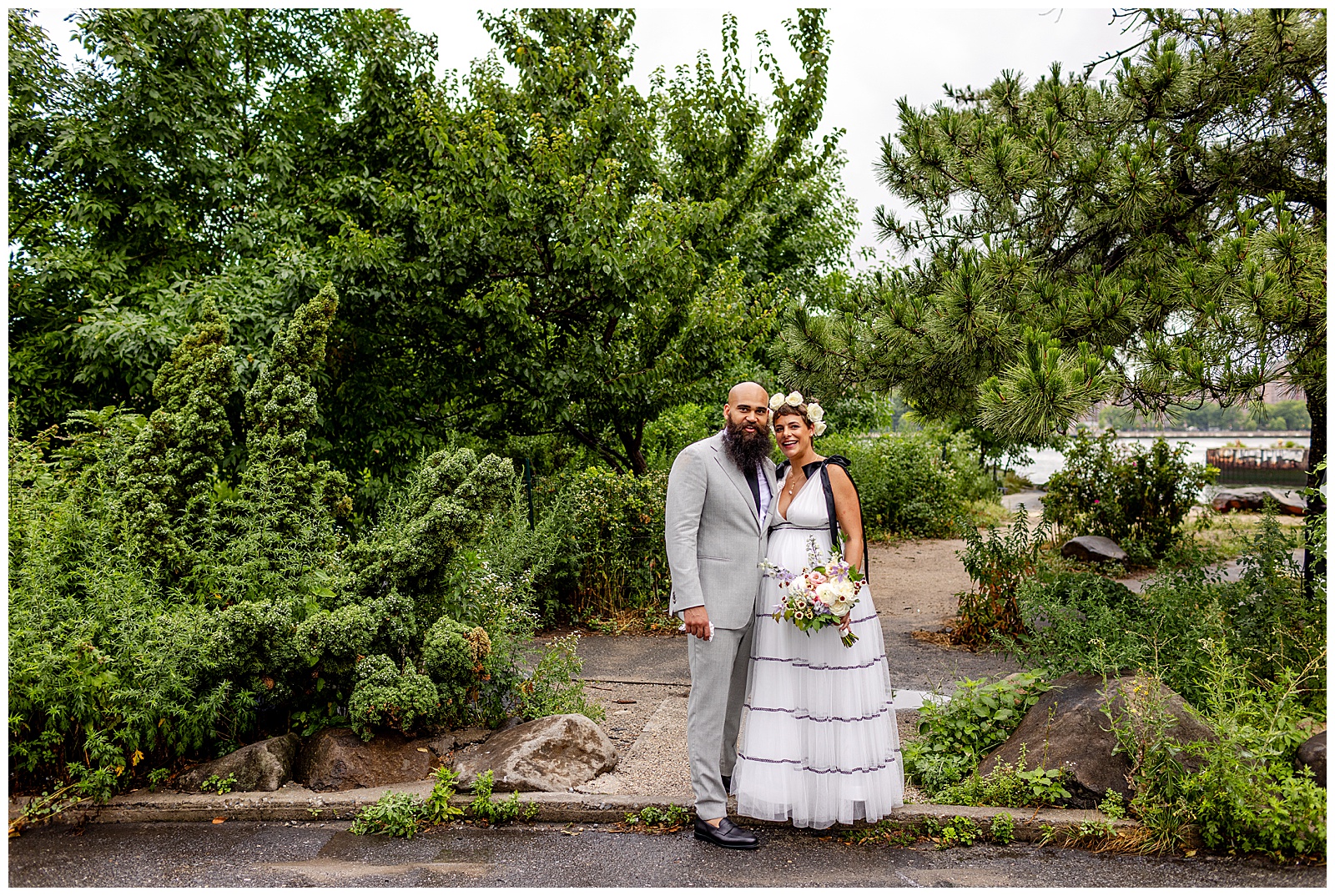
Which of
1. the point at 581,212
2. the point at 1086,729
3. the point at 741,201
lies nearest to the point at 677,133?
the point at 741,201

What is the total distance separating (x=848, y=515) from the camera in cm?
377

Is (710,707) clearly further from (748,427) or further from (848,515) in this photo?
(748,427)

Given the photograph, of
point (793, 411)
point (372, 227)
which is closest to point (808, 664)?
point (793, 411)

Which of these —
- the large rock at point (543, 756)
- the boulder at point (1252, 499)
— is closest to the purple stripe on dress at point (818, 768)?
the large rock at point (543, 756)

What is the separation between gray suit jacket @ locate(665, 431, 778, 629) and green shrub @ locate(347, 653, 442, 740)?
4.96 feet

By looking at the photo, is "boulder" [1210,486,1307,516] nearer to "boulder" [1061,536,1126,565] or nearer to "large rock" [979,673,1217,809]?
"boulder" [1061,536,1126,565]

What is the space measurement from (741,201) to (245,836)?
28.0 ft

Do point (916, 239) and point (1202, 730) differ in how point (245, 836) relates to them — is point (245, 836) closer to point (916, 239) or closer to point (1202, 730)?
Answer: point (1202, 730)

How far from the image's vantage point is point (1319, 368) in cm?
404

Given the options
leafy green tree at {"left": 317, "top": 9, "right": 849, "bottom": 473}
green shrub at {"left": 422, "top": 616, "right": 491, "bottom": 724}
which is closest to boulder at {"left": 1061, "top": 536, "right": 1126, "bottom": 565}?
leafy green tree at {"left": 317, "top": 9, "right": 849, "bottom": 473}

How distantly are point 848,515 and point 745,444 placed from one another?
0.58 meters

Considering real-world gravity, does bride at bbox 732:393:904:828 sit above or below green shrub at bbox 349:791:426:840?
above

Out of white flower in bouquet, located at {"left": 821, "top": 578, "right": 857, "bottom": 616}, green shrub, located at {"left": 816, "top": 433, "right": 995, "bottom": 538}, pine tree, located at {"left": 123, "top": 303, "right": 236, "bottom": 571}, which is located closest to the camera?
white flower in bouquet, located at {"left": 821, "top": 578, "right": 857, "bottom": 616}

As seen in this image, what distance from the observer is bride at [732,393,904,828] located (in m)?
3.59
